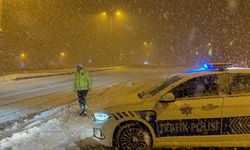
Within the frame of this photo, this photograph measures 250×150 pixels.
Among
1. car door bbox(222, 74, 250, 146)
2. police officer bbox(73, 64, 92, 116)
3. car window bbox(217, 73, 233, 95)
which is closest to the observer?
car door bbox(222, 74, 250, 146)

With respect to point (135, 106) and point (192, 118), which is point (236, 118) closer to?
point (192, 118)

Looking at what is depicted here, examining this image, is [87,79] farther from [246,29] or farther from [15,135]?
[246,29]

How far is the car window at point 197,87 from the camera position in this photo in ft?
22.3

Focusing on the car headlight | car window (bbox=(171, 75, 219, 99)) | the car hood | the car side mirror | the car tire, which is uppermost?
car window (bbox=(171, 75, 219, 99))

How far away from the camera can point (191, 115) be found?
6664mm

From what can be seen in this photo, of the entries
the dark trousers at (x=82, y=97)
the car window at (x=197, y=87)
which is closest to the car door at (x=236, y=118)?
the car window at (x=197, y=87)

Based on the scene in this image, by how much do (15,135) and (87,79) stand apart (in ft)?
11.1

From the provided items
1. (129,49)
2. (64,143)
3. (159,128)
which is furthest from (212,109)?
(129,49)

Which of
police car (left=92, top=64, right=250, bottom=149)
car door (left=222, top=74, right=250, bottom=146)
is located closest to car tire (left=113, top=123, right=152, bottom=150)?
police car (left=92, top=64, right=250, bottom=149)

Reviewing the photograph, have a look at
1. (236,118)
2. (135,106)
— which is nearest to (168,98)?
(135,106)

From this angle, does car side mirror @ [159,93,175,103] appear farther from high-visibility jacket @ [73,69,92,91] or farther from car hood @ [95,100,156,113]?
high-visibility jacket @ [73,69,92,91]

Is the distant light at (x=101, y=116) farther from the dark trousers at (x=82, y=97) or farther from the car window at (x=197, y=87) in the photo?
the dark trousers at (x=82, y=97)

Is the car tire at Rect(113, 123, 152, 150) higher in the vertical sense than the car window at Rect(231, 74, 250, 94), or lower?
lower

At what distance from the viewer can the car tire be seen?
6.88m
